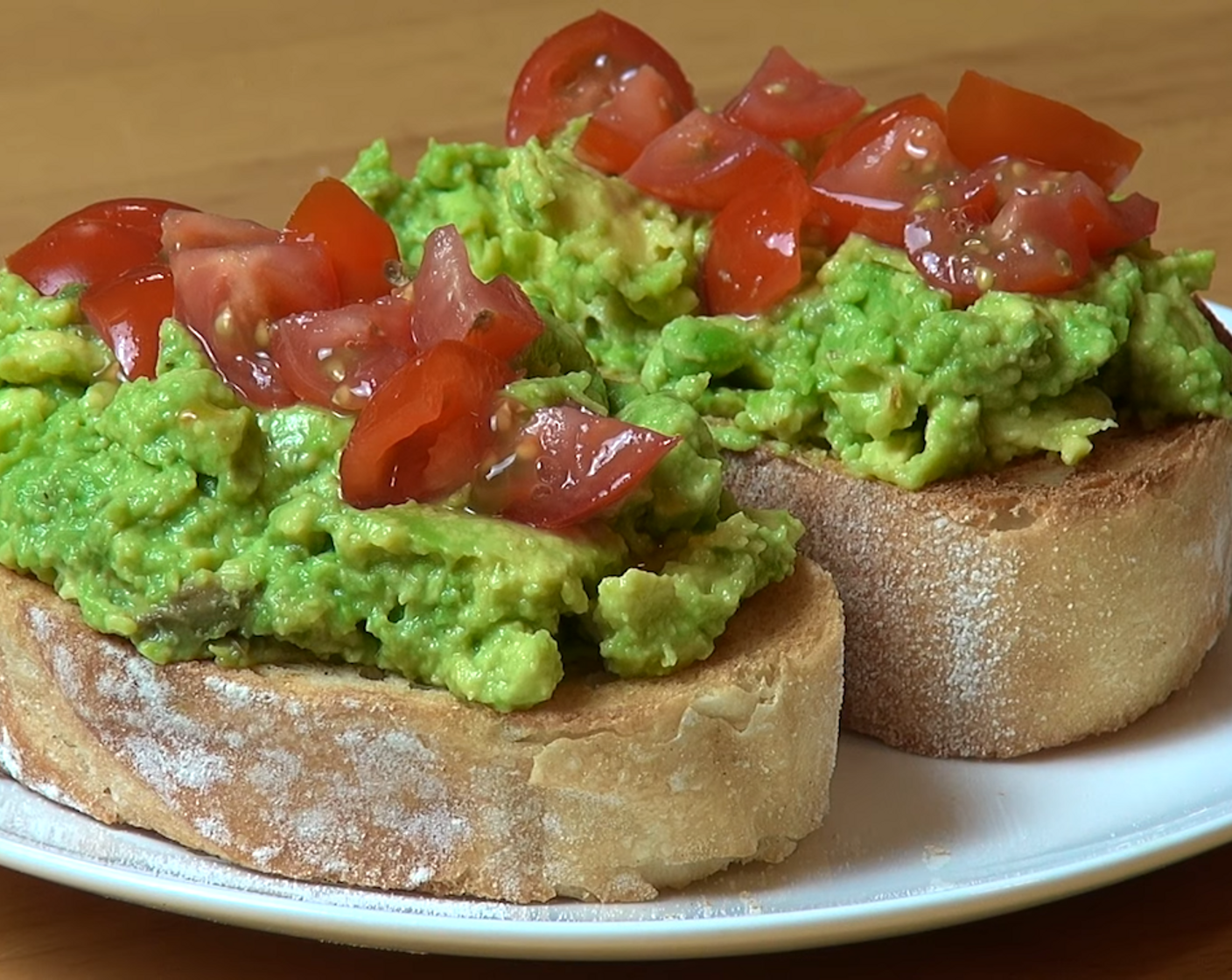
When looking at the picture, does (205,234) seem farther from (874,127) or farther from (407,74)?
(407,74)

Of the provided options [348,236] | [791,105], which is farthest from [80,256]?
[791,105]

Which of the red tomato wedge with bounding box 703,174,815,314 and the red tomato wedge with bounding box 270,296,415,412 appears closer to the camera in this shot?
the red tomato wedge with bounding box 270,296,415,412

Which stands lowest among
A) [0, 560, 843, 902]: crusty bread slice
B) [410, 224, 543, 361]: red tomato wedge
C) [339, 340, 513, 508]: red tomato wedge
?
[0, 560, 843, 902]: crusty bread slice

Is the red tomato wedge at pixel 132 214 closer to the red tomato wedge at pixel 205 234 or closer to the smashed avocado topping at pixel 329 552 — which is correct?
the red tomato wedge at pixel 205 234

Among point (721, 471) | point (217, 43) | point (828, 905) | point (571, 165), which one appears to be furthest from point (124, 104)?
point (828, 905)

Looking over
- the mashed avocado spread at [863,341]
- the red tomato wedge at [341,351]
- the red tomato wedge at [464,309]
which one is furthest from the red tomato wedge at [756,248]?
the red tomato wedge at [341,351]

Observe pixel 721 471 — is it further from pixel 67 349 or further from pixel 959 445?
pixel 67 349

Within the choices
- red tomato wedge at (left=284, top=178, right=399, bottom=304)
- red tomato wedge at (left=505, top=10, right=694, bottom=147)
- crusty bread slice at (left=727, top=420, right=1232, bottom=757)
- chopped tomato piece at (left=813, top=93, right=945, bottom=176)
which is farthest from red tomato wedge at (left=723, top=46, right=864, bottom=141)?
red tomato wedge at (left=284, top=178, right=399, bottom=304)

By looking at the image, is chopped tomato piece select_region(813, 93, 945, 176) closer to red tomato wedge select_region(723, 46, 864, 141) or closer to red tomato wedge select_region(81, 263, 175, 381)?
red tomato wedge select_region(723, 46, 864, 141)
